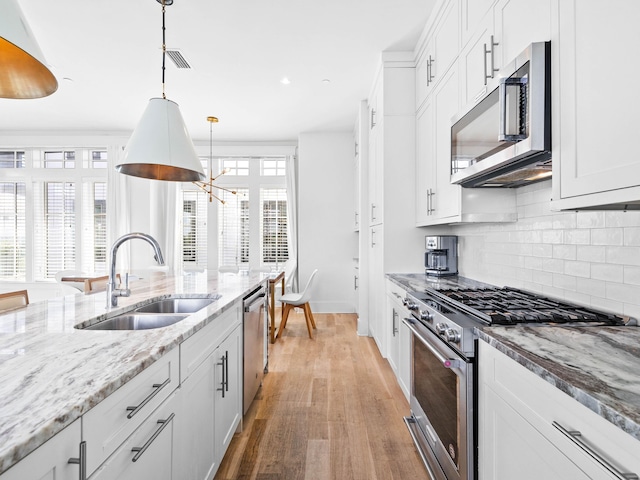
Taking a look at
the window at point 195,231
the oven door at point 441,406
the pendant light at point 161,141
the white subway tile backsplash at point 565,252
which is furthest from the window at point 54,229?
the white subway tile backsplash at point 565,252

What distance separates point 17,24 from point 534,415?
1.64 meters

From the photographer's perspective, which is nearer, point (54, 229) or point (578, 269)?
point (578, 269)

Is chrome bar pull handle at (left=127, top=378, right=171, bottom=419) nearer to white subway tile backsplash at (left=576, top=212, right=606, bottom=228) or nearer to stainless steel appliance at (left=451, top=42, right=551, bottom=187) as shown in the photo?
stainless steel appliance at (left=451, top=42, right=551, bottom=187)

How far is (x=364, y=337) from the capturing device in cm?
414

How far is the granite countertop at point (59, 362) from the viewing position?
586 millimetres

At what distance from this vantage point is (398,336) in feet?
8.57

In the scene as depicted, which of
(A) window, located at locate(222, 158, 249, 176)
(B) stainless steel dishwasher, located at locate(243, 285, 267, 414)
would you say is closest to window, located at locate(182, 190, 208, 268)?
(A) window, located at locate(222, 158, 249, 176)

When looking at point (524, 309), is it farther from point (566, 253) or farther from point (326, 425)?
point (326, 425)

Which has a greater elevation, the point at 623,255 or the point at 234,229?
the point at 234,229

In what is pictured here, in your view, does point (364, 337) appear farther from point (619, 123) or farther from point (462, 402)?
point (619, 123)

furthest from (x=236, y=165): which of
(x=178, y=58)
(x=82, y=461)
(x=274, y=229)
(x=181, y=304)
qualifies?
(x=82, y=461)

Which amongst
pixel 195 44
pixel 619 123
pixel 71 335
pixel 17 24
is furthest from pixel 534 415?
pixel 195 44

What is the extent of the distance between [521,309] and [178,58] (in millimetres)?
3598

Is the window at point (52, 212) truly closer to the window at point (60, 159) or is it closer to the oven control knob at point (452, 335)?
the window at point (60, 159)
